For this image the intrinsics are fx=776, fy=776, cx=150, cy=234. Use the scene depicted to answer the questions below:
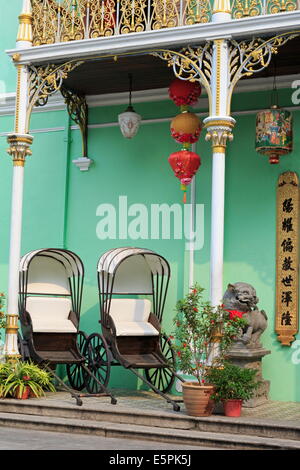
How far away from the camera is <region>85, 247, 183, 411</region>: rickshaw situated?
33.5 ft

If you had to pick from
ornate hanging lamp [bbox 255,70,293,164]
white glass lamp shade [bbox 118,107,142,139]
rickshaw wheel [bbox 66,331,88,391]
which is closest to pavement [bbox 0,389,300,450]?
rickshaw wheel [bbox 66,331,88,391]

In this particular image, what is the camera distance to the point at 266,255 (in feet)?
35.3

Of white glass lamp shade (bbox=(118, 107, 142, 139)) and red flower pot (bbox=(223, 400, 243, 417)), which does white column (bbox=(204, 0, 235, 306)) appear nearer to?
red flower pot (bbox=(223, 400, 243, 417))

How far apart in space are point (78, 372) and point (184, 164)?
3332 millimetres

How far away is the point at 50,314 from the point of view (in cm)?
1090

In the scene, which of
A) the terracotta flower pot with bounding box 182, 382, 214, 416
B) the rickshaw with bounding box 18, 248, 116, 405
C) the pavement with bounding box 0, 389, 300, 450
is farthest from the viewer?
the rickshaw with bounding box 18, 248, 116, 405

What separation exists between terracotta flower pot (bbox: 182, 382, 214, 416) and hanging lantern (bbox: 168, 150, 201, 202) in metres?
3.33

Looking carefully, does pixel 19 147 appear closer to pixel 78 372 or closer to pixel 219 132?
pixel 219 132

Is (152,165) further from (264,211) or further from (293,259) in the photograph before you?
(293,259)

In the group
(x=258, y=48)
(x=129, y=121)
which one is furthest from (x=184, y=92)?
(x=258, y=48)

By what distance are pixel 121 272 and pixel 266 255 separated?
6.79 feet

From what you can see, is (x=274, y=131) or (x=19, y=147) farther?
(x=19, y=147)

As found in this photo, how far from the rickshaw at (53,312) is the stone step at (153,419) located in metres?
0.52
